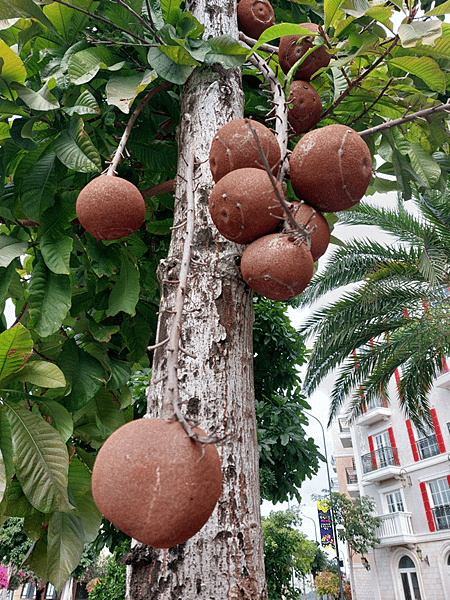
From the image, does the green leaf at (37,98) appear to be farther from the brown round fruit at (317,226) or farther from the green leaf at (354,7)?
the green leaf at (354,7)

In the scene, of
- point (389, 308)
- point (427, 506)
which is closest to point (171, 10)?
point (389, 308)

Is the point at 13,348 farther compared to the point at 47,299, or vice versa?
the point at 47,299

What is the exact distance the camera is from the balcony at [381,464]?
903 inches

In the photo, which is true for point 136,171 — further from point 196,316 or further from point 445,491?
point 445,491

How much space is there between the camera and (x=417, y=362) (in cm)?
849

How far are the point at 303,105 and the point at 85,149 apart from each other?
2.37ft

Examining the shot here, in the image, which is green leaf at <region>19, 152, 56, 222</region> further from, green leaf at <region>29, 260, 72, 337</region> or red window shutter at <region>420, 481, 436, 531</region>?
red window shutter at <region>420, 481, 436, 531</region>

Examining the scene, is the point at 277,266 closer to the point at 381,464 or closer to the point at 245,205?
the point at 245,205

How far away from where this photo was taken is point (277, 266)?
3.69ft

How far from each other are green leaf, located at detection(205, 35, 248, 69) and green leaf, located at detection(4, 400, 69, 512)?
129 centimetres

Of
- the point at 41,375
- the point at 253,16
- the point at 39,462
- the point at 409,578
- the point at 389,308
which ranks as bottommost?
the point at 39,462

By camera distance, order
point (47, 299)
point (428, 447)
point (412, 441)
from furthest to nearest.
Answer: point (412, 441)
point (428, 447)
point (47, 299)

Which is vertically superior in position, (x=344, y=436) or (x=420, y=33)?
(x=344, y=436)

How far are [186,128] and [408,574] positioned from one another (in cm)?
2577
